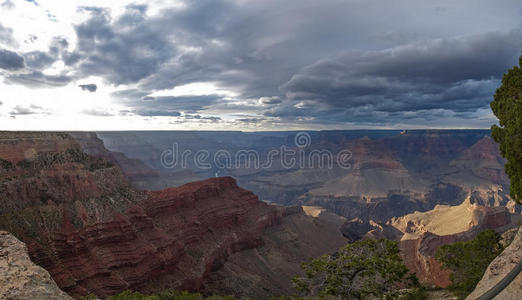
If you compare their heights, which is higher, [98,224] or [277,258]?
[98,224]

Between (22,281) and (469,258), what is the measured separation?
32.6 m

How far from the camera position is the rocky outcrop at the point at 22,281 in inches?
555

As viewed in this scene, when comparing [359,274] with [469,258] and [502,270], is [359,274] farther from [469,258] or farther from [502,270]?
[469,258]

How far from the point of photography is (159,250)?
164 ft

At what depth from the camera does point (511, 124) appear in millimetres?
18375

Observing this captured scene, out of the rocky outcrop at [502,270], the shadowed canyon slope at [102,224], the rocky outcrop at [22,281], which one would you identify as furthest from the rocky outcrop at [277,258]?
the rocky outcrop at [502,270]

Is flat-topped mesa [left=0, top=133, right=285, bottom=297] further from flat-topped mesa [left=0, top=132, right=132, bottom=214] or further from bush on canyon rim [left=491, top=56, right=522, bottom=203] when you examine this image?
bush on canyon rim [left=491, top=56, right=522, bottom=203]

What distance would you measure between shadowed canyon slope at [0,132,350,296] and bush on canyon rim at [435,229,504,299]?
4078cm

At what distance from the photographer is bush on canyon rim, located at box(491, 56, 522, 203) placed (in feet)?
58.8

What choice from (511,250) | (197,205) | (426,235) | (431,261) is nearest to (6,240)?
(511,250)

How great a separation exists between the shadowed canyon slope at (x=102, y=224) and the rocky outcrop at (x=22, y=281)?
76.6 ft

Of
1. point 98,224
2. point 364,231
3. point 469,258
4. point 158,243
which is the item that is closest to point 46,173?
point 98,224

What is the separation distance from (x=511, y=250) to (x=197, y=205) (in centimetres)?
6168

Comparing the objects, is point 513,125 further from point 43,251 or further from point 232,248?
point 232,248
